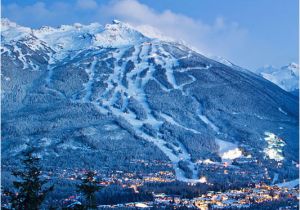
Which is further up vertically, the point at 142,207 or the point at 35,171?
the point at 142,207

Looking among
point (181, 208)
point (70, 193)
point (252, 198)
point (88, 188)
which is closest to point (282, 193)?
point (252, 198)

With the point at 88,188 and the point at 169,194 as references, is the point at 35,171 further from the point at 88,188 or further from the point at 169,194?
the point at 169,194

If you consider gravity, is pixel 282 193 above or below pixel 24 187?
above

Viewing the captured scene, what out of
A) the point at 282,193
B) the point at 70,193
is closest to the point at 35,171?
the point at 70,193

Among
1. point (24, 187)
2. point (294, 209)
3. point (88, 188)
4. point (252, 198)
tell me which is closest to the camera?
point (24, 187)

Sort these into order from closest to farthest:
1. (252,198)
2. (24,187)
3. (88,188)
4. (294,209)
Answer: (24,187), (88,188), (294,209), (252,198)

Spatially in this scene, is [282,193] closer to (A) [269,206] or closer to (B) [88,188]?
(A) [269,206]

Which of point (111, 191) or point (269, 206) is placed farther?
point (111, 191)

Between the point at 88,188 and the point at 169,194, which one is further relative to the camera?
the point at 169,194
